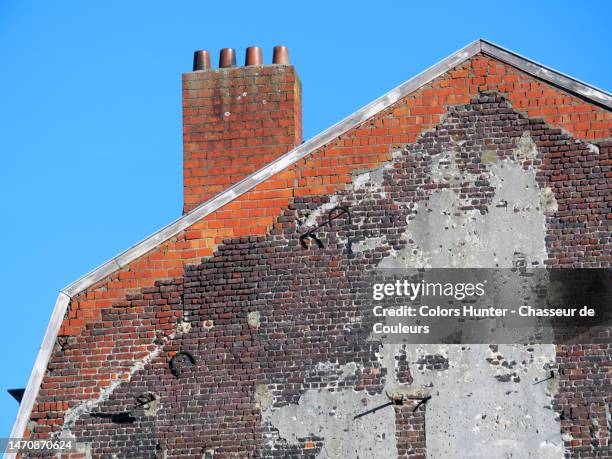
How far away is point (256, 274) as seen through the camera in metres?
19.1

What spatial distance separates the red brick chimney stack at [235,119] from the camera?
860 inches

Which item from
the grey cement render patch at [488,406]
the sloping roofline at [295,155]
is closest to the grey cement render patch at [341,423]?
the grey cement render patch at [488,406]

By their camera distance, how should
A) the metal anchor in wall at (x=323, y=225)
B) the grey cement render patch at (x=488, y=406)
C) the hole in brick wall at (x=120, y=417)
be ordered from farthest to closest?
1. the metal anchor in wall at (x=323, y=225)
2. the hole in brick wall at (x=120, y=417)
3. the grey cement render patch at (x=488, y=406)

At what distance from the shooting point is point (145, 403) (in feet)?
62.0

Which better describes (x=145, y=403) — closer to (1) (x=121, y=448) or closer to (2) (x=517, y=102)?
(1) (x=121, y=448)

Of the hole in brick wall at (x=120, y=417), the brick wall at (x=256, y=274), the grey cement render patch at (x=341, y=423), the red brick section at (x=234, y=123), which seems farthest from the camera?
the red brick section at (x=234, y=123)

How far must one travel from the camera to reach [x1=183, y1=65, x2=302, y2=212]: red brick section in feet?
71.7

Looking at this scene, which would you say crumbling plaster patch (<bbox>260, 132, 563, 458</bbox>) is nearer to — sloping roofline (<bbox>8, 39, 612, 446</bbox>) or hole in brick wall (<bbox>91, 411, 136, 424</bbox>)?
sloping roofline (<bbox>8, 39, 612, 446</bbox>)

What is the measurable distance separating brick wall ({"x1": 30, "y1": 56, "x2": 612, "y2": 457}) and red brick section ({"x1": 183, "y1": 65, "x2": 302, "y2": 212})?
8.17 feet

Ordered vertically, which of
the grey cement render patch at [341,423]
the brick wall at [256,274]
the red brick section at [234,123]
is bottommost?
the grey cement render patch at [341,423]

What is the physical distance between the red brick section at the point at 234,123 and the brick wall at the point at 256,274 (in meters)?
2.49

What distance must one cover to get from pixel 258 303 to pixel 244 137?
3.69 meters

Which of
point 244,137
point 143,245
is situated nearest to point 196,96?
point 244,137

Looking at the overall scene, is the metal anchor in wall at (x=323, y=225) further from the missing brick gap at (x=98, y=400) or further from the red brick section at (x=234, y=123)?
the red brick section at (x=234, y=123)
